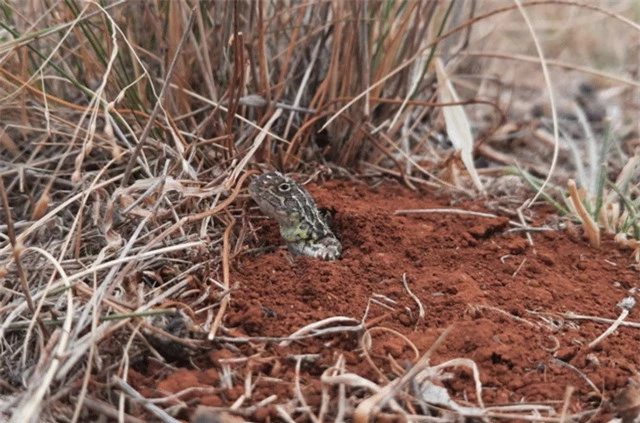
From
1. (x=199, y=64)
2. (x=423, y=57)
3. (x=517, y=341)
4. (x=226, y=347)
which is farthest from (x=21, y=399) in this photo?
(x=423, y=57)

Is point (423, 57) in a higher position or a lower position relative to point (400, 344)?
higher

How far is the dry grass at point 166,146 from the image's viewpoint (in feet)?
8.09

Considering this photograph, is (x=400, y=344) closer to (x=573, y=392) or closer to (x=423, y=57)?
(x=573, y=392)

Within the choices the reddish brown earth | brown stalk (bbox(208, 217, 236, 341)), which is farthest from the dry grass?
the reddish brown earth

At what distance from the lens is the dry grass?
2467mm

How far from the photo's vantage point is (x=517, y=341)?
8.53 feet

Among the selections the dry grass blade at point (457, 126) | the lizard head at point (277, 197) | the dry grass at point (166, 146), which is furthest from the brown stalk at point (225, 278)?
the dry grass blade at point (457, 126)

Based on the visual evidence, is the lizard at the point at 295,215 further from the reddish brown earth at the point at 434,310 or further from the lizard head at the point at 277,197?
the reddish brown earth at the point at 434,310

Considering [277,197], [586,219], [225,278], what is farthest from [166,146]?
[586,219]

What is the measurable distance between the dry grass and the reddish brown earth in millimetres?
119

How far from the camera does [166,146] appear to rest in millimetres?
3314

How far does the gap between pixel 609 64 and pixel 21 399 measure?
6.23m

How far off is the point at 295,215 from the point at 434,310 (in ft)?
2.37

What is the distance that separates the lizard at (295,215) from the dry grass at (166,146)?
123 mm
